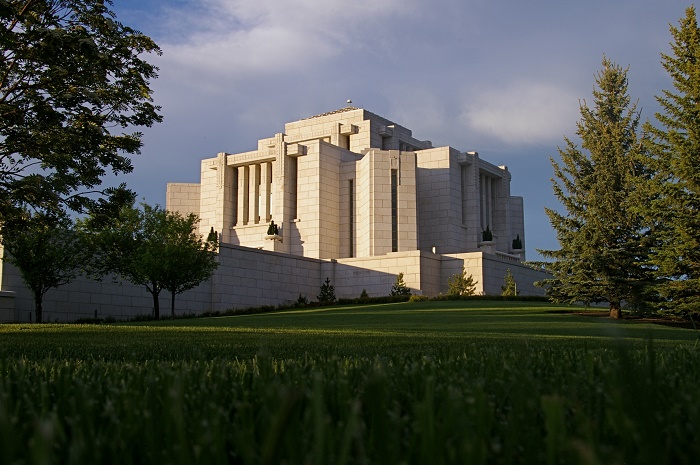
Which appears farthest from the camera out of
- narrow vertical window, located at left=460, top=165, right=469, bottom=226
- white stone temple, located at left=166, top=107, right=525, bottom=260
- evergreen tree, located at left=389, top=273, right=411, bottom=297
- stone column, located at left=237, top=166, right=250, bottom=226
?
stone column, located at left=237, top=166, right=250, bottom=226

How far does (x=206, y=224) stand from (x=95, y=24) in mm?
50680

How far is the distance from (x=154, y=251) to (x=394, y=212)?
82.4 feet

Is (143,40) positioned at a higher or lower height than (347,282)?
higher

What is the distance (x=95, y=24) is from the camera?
53.3ft

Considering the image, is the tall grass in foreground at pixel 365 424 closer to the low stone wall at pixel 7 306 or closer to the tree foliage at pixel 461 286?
the low stone wall at pixel 7 306

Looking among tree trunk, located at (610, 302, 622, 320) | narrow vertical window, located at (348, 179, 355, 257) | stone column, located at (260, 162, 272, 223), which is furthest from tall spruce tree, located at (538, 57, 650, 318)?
stone column, located at (260, 162, 272, 223)

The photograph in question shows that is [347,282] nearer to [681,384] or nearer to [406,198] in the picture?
[406,198]

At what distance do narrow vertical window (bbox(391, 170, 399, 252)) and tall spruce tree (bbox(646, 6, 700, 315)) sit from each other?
29.7 meters

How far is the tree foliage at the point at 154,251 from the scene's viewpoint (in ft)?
106

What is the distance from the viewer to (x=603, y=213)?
92.8 ft

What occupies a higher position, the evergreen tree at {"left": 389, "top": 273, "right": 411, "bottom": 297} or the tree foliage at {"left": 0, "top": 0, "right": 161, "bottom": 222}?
the tree foliage at {"left": 0, "top": 0, "right": 161, "bottom": 222}

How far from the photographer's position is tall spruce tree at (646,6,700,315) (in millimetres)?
22297

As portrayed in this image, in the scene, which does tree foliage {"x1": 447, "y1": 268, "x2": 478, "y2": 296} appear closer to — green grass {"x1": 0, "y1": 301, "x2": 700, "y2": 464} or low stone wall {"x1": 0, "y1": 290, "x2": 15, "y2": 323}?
low stone wall {"x1": 0, "y1": 290, "x2": 15, "y2": 323}

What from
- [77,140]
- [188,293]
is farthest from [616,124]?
[188,293]
